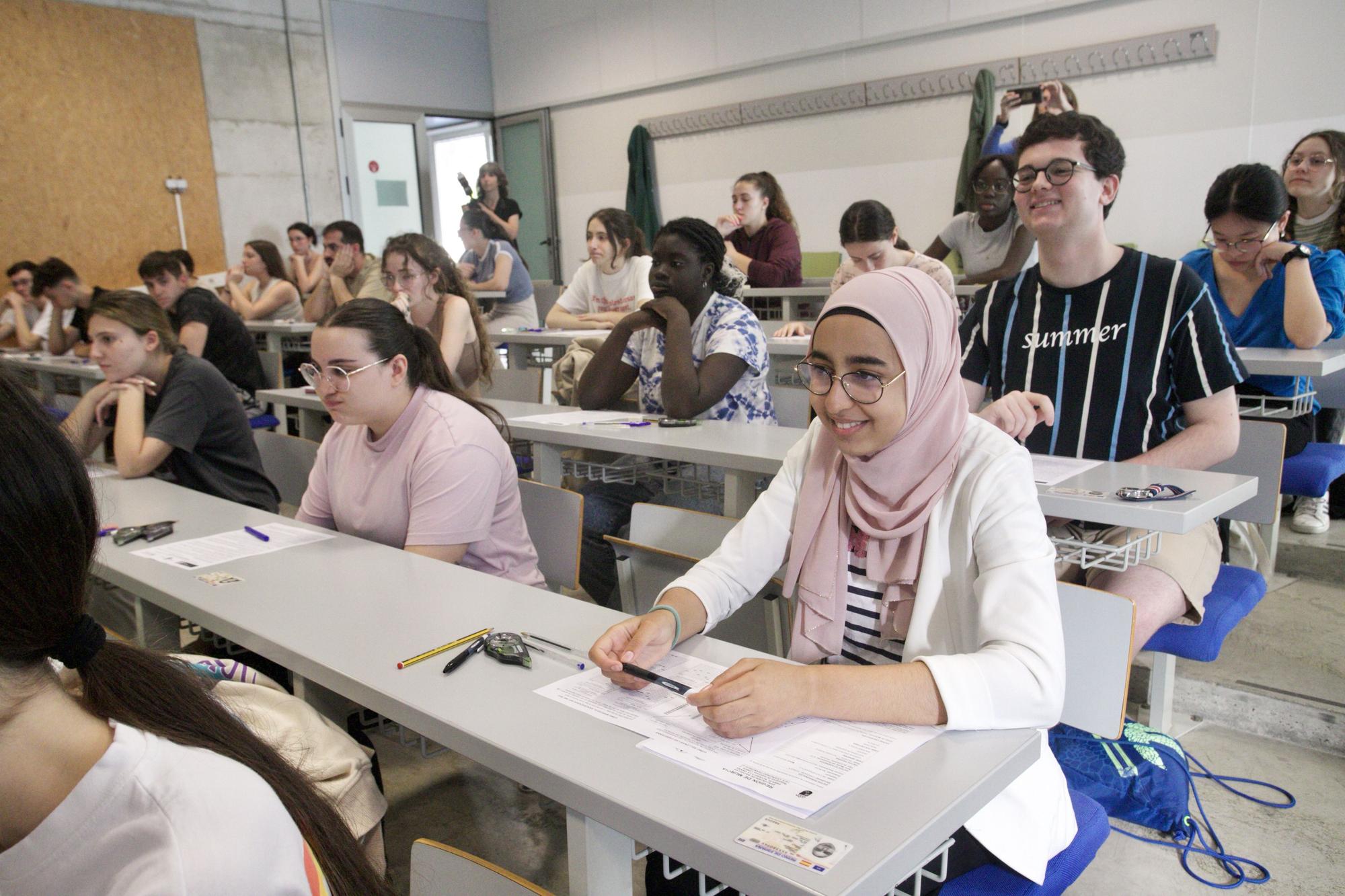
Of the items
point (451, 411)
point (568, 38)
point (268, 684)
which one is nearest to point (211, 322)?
point (451, 411)

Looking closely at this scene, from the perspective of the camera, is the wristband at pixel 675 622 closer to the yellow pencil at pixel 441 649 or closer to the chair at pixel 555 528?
the yellow pencil at pixel 441 649

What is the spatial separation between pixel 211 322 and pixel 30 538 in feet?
14.5

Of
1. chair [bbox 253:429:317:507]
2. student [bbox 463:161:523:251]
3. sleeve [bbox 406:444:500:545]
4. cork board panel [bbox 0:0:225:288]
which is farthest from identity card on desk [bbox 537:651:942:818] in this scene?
cork board panel [bbox 0:0:225:288]

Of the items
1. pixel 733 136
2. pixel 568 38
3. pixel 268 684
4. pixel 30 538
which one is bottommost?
pixel 268 684

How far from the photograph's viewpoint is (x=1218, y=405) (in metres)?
1.94

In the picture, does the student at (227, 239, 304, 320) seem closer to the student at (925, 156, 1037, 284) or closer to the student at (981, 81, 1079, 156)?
the student at (925, 156, 1037, 284)

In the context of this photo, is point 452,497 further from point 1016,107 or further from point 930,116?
point 930,116

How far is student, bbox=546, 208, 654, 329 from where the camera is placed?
193 inches

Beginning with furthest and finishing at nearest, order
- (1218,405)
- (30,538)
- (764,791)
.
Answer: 1. (1218,405)
2. (764,791)
3. (30,538)

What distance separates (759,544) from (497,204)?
6678 mm

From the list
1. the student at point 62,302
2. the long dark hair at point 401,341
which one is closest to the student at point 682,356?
the long dark hair at point 401,341

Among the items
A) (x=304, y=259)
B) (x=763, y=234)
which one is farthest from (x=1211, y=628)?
(x=304, y=259)

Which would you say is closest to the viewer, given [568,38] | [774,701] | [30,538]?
[30,538]

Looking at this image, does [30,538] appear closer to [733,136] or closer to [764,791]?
[764,791]
